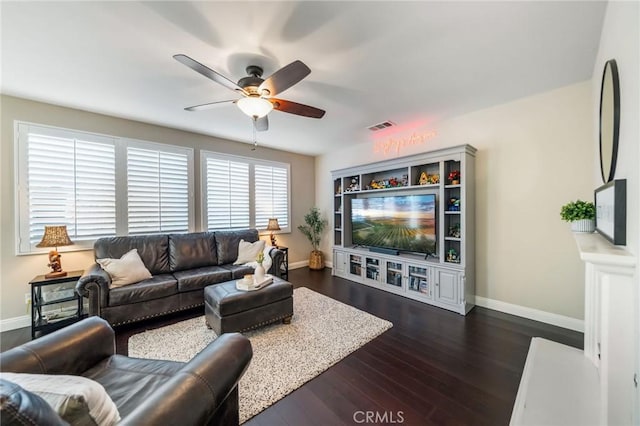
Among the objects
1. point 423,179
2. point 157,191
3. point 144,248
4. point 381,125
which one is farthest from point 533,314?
point 157,191

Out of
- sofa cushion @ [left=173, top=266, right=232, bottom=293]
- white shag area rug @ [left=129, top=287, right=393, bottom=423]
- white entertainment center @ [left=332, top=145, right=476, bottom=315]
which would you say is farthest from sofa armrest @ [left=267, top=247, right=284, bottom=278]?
white entertainment center @ [left=332, top=145, right=476, bottom=315]

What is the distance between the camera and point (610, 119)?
1548mm

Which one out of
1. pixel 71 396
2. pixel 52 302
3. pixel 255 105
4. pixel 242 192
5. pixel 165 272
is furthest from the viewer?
pixel 242 192

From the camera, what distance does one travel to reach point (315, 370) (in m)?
1.97

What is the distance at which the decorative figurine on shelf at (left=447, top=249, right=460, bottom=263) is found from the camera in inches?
128

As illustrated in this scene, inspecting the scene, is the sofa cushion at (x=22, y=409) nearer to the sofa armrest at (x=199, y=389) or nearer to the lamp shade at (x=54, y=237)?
the sofa armrest at (x=199, y=389)

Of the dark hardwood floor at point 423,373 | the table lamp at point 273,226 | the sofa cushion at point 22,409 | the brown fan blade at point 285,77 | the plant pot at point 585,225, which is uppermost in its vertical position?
the brown fan blade at point 285,77

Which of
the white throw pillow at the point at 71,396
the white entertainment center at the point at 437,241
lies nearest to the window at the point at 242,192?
the white entertainment center at the point at 437,241

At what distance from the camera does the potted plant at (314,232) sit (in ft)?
17.6

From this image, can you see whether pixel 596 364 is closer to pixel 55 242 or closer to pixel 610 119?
pixel 610 119

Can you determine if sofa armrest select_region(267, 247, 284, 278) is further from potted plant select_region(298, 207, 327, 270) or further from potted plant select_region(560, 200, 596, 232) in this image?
potted plant select_region(560, 200, 596, 232)

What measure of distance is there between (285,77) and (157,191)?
3077 millimetres

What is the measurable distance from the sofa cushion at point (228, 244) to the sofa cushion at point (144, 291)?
0.87 metres

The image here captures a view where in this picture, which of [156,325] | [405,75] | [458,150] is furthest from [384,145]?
[156,325]
